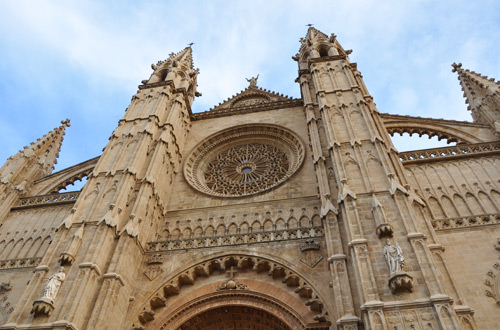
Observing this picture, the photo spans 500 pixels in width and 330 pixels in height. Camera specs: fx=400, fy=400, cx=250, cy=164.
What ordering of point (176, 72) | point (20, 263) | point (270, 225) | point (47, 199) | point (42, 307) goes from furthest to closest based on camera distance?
point (176, 72), point (47, 199), point (20, 263), point (270, 225), point (42, 307)

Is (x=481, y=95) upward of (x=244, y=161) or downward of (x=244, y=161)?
upward

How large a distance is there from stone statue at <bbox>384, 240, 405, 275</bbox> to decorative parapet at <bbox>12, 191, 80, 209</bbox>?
12.5m

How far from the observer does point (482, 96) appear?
18.1 metres

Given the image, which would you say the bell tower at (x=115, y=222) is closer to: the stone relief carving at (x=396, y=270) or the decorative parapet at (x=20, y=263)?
the decorative parapet at (x=20, y=263)

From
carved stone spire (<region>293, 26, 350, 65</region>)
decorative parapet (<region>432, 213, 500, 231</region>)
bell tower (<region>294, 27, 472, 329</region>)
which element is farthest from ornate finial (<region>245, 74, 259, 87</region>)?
decorative parapet (<region>432, 213, 500, 231</region>)

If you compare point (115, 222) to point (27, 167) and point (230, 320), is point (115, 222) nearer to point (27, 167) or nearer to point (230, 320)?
point (230, 320)

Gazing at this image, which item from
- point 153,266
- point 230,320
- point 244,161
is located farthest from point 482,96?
point 153,266

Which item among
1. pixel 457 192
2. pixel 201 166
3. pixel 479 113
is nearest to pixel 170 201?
pixel 201 166

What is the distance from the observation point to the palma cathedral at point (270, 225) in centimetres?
966

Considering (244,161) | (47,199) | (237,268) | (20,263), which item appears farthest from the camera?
(244,161)

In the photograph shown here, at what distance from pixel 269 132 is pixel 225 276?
8.59 metres

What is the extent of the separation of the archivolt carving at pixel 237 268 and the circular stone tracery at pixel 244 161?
11.7 ft

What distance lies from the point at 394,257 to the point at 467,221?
4286 millimetres

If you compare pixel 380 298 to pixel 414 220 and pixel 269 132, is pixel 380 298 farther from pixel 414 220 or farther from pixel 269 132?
pixel 269 132
